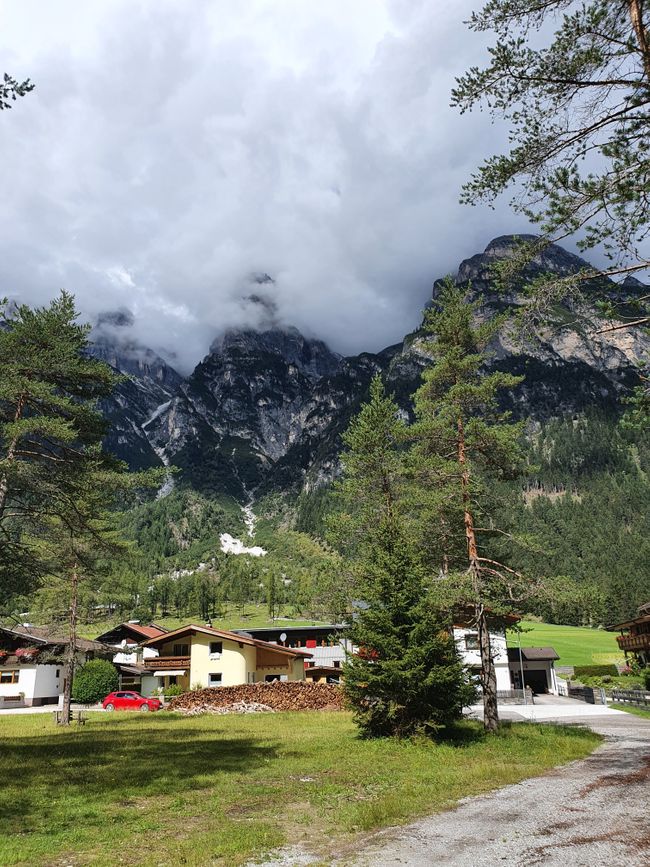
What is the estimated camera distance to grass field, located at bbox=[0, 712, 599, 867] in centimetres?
826

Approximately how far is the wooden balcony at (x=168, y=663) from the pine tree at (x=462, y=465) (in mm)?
31959

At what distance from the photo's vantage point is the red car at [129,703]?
39.9 meters

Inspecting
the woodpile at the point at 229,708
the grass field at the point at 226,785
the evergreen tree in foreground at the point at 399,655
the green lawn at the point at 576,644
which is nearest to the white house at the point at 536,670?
the green lawn at the point at 576,644

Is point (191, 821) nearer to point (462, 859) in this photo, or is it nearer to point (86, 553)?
point (462, 859)

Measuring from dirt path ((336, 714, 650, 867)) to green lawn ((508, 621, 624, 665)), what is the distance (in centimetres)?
6173

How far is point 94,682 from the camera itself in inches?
1866

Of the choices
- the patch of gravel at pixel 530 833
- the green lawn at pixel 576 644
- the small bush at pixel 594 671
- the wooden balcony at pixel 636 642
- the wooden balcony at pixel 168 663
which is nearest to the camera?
the patch of gravel at pixel 530 833

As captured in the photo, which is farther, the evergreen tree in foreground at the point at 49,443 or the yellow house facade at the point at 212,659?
the yellow house facade at the point at 212,659

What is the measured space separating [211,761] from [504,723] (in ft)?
43.7

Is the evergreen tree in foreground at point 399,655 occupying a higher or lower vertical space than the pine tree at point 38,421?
lower

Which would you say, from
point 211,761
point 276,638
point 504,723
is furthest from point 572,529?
point 211,761

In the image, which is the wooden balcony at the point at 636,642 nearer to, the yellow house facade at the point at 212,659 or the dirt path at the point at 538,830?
the yellow house facade at the point at 212,659

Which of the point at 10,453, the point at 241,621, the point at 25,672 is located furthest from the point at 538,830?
the point at 241,621

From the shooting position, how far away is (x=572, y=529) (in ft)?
603
